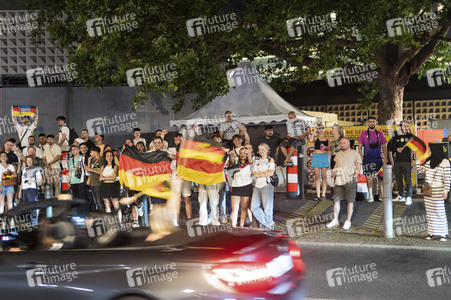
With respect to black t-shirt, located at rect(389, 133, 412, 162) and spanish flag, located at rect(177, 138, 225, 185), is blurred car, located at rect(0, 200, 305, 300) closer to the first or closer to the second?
spanish flag, located at rect(177, 138, 225, 185)

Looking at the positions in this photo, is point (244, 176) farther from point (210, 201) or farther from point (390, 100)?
point (390, 100)

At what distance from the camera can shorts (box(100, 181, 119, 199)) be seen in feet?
42.0

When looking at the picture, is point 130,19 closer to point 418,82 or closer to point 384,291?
point 384,291

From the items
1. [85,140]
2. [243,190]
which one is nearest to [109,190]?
[85,140]

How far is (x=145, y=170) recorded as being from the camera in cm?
1198

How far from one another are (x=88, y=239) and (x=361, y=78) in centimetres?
1745

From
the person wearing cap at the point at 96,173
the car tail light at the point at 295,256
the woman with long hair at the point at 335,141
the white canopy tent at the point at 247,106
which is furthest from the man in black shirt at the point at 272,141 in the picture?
the car tail light at the point at 295,256

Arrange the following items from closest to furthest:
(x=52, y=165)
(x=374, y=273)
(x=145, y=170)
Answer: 1. (x=374, y=273)
2. (x=145, y=170)
3. (x=52, y=165)

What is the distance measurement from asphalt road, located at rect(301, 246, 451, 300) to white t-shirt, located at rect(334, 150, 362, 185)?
179 cm

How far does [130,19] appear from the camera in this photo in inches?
569

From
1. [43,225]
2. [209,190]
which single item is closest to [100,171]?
[209,190]

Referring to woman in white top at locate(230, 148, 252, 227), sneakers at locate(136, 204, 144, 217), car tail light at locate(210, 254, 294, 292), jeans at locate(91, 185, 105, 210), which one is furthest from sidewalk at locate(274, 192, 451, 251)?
car tail light at locate(210, 254, 294, 292)

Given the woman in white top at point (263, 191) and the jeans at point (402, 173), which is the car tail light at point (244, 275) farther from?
the jeans at point (402, 173)

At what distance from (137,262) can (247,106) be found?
Result: 14180 millimetres
